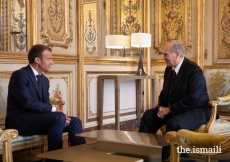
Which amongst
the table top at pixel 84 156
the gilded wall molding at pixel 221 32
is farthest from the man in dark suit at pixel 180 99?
the gilded wall molding at pixel 221 32

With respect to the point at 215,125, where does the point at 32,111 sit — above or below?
above

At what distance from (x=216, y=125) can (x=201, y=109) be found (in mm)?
188

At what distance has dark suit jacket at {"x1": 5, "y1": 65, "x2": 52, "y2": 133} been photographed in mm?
2871

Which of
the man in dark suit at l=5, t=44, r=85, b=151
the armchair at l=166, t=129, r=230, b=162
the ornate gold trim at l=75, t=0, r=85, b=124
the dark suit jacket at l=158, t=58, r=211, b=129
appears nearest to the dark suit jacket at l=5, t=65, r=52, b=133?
the man in dark suit at l=5, t=44, r=85, b=151

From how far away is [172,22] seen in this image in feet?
19.5

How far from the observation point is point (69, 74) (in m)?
4.46

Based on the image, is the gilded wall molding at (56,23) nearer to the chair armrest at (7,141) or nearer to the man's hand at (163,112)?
the man's hand at (163,112)

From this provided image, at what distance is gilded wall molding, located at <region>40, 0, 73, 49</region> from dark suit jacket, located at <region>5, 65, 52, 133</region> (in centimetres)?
122

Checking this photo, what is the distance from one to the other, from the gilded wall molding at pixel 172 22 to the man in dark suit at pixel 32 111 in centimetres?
330

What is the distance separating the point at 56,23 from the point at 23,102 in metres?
1.68

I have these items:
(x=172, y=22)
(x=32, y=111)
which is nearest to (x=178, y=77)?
(x=32, y=111)

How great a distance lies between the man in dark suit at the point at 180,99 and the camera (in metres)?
3.06

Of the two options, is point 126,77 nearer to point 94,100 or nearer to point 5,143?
point 94,100

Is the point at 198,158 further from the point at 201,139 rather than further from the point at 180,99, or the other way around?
the point at 201,139
